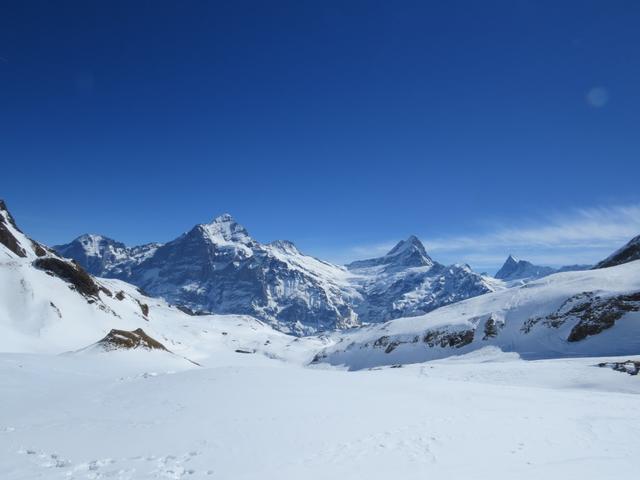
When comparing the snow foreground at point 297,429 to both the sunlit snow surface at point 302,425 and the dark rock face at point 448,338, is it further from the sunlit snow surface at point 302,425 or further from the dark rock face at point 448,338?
the dark rock face at point 448,338

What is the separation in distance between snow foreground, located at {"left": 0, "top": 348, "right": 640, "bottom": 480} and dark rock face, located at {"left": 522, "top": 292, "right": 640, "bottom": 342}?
105 ft

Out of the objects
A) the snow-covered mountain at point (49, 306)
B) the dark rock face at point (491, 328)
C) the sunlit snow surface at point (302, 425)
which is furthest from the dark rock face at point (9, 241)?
the dark rock face at point (491, 328)

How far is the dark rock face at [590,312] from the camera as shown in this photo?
5338 centimetres

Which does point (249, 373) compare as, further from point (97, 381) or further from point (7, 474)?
point (7, 474)

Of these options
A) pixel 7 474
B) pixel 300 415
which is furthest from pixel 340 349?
pixel 7 474

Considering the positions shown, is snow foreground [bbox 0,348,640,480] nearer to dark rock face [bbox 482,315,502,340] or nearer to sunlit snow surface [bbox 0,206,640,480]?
sunlit snow surface [bbox 0,206,640,480]

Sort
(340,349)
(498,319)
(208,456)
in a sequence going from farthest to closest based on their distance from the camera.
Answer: (340,349)
(498,319)
(208,456)

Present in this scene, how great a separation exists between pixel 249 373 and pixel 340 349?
244ft

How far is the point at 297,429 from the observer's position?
1588cm

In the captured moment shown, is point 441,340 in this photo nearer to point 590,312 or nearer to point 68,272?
point 590,312

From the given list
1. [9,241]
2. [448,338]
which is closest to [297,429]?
[448,338]

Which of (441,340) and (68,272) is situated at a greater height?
(68,272)

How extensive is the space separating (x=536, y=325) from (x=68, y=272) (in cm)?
7811

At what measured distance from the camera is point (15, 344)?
48.5m
